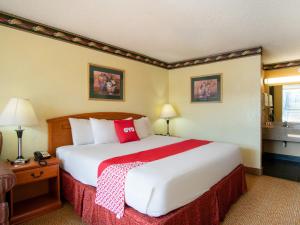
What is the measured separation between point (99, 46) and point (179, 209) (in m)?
2.85

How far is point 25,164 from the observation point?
7.03 feet

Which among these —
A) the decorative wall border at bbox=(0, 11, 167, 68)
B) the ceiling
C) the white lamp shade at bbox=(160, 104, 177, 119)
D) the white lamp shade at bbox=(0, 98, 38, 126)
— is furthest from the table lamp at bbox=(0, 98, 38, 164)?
the white lamp shade at bbox=(160, 104, 177, 119)

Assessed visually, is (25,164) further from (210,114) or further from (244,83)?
(244,83)

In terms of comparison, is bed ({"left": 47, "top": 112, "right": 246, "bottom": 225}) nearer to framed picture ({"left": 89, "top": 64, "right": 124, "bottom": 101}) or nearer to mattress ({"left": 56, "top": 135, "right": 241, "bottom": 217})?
mattress ({"left": 56, "top": 135, "right": 241, "bottom": 217})

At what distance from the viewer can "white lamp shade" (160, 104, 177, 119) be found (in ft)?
14.3

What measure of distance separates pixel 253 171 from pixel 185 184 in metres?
2.67

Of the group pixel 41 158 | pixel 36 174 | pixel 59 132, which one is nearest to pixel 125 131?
pixel 59 132

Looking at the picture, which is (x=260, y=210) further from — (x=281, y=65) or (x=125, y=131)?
(x=281, y=65)

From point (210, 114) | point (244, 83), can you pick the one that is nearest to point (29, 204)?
point (210, 114)

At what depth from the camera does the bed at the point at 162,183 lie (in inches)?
56.9

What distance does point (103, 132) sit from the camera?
2885 mm

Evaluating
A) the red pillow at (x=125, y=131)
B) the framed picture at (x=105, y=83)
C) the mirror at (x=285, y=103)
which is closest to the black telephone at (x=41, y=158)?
the red pillow at (x=125, y=131)

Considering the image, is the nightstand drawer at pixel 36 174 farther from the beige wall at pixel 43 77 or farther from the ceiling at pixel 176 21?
the ceiling at pixel 176 21

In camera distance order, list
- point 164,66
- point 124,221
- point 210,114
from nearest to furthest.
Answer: point 124,221 < point 210,114 < point 164,66
